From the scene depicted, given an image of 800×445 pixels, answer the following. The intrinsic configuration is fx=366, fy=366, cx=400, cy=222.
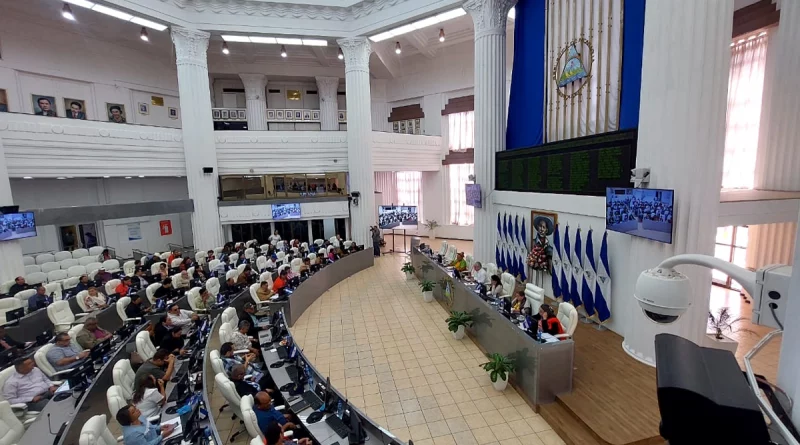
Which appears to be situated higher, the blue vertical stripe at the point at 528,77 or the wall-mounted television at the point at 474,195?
the blue vertical stripe at the point at 528,77

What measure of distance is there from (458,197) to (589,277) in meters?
12.7

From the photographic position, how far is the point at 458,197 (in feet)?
69.0

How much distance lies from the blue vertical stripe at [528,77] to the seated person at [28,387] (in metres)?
12.2

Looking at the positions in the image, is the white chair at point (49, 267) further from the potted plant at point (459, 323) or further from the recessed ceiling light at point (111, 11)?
the potted plant at point (459, 323)

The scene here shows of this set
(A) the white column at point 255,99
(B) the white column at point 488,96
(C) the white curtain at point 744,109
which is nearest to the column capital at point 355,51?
(B) the white column at point 488,96

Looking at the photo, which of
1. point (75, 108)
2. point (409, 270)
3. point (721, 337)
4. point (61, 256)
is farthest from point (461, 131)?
point (61, 256)

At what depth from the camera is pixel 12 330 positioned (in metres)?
7.58

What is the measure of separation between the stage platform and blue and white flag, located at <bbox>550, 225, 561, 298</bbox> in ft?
9.00

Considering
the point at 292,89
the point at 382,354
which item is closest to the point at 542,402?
the point at 382,354

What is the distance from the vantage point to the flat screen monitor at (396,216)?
1680 cm

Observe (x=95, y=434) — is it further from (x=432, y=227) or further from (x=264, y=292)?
(x=432, y=227)

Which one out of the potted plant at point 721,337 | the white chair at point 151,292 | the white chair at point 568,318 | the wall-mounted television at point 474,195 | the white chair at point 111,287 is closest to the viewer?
the white chair at point 568,318

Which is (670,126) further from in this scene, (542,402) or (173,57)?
(173,57)

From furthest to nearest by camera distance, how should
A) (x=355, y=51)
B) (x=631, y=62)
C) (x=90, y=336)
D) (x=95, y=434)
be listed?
1. (x=355, y=51)
2. (x=631, y=62)
3. (x=90, y=336)
4. (x=95, y=434)
